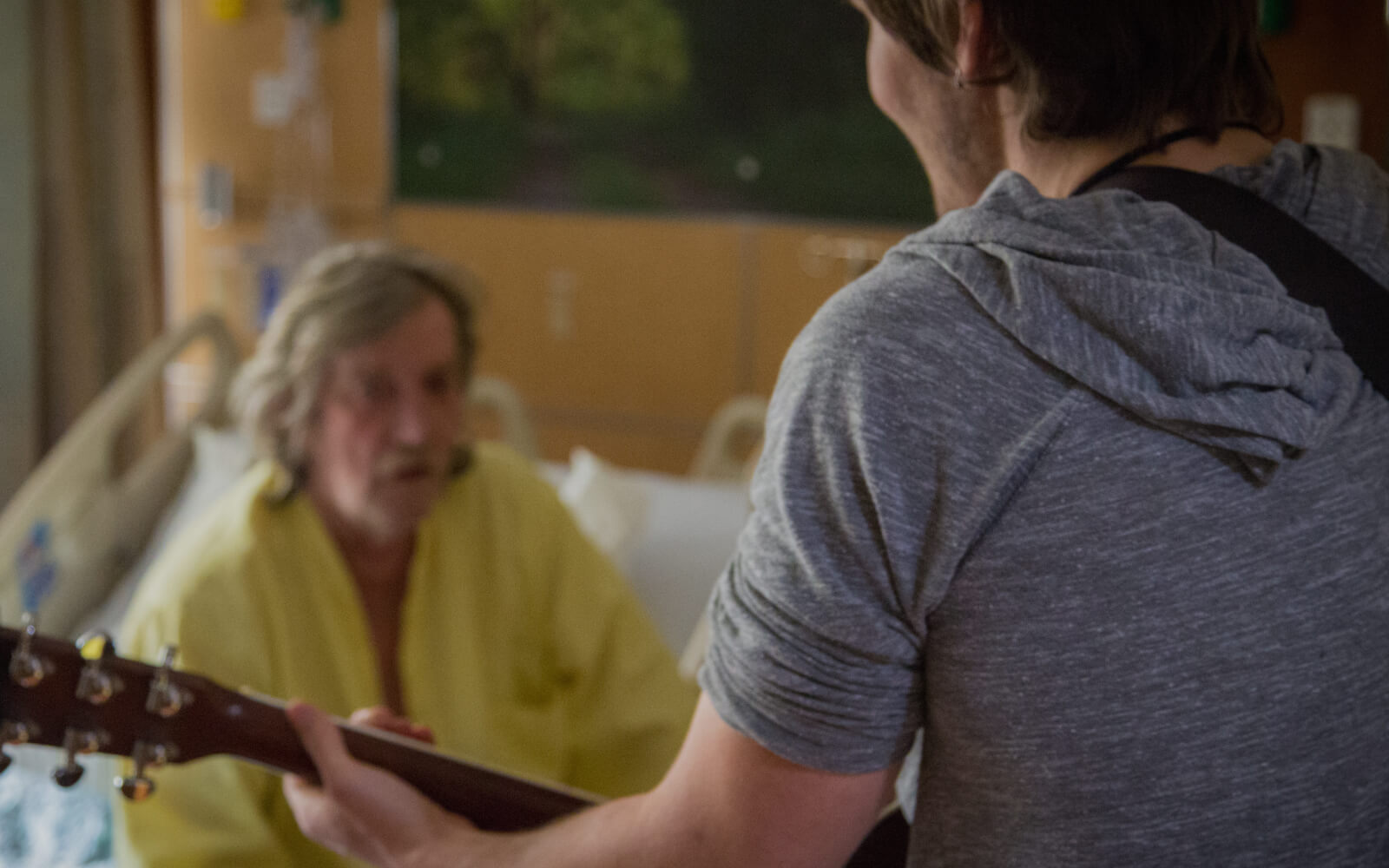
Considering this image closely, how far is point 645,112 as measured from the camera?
390 cm

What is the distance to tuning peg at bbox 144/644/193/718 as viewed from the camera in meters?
0.99

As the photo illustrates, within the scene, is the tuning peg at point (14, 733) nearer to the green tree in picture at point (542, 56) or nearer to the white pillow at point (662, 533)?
the white pillow at point (662, 533)

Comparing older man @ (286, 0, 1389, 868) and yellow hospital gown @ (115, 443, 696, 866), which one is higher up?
older man @ (286, 0, 1389, 868)

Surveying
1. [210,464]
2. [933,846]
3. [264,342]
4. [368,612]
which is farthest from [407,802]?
[210,464]

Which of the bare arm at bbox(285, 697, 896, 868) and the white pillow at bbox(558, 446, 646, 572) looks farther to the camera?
the white pillow at bbox(558, 446, 646, 572)

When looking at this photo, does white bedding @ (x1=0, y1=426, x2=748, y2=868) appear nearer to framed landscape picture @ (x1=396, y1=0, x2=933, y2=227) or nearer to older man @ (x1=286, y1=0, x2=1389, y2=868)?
framed landscape picture @ (x1=396, y1=0, x2=933, y2=227)

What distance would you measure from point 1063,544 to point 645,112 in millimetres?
3355

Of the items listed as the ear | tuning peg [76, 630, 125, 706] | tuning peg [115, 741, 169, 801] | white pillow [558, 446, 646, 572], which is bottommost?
white pillow [558, 446, 646, 572]

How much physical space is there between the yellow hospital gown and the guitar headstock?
57 cm

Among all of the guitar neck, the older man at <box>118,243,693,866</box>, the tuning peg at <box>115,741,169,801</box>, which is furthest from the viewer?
the older man at <box>118,243,693,866</box>

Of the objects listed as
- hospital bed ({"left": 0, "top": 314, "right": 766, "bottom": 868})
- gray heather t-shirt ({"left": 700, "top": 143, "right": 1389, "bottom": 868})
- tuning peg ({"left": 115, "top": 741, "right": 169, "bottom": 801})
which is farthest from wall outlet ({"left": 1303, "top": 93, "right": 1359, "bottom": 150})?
tuning peg ({"left": 115, "top": 741, "right": 169, "bottom": 801})

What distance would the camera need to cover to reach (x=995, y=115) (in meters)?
0.84

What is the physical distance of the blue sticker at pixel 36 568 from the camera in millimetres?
2338

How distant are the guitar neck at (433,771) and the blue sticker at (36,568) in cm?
147
